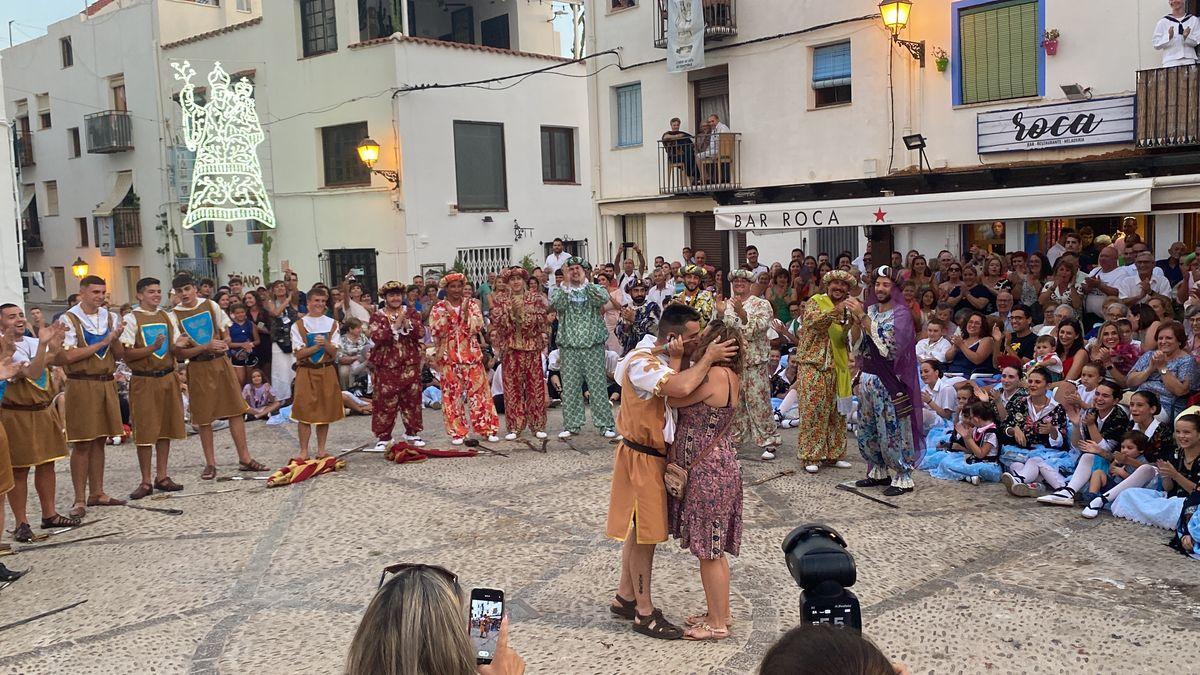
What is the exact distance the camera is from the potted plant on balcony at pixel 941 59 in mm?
14328

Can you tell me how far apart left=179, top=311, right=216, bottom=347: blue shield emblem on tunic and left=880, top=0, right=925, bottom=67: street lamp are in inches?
401

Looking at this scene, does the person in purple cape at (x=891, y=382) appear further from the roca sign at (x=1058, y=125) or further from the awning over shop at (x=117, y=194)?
the awning over shop at (x=117, y=194)

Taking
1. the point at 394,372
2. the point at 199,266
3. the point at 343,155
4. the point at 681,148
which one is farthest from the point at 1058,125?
the point at 199,266

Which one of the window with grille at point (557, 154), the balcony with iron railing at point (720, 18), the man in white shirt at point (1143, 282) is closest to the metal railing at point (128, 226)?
the window with grille at point (557, 154)

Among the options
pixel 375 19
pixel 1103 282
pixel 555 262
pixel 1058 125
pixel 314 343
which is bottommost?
pixel 314 343

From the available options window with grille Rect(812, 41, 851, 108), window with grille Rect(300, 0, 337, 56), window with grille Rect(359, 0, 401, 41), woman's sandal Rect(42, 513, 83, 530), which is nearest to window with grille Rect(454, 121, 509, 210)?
window with grille Rect(359, 0, 401, 41)

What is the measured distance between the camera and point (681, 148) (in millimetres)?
17984

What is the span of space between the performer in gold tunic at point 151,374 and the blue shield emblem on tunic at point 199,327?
0.16 meters

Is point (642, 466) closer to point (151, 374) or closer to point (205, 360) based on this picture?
point (151, 374)

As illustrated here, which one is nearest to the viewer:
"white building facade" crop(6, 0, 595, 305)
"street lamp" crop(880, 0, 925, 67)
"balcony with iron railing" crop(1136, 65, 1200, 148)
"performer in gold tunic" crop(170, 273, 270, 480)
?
"performer in gold tunic" crop(170, 273, 270, 480)

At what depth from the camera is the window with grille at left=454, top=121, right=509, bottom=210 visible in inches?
869

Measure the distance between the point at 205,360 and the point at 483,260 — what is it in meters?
Result: 13.8

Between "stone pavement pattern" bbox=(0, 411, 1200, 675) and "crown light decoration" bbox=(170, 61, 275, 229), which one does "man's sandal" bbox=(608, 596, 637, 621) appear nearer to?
"stone pavement pattern" bbox=(0, 411, 1200, 675)

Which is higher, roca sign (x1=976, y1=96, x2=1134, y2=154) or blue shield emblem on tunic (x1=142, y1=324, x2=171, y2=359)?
roca sign (x1=976, y1=96, x2=1134, y2=154)
